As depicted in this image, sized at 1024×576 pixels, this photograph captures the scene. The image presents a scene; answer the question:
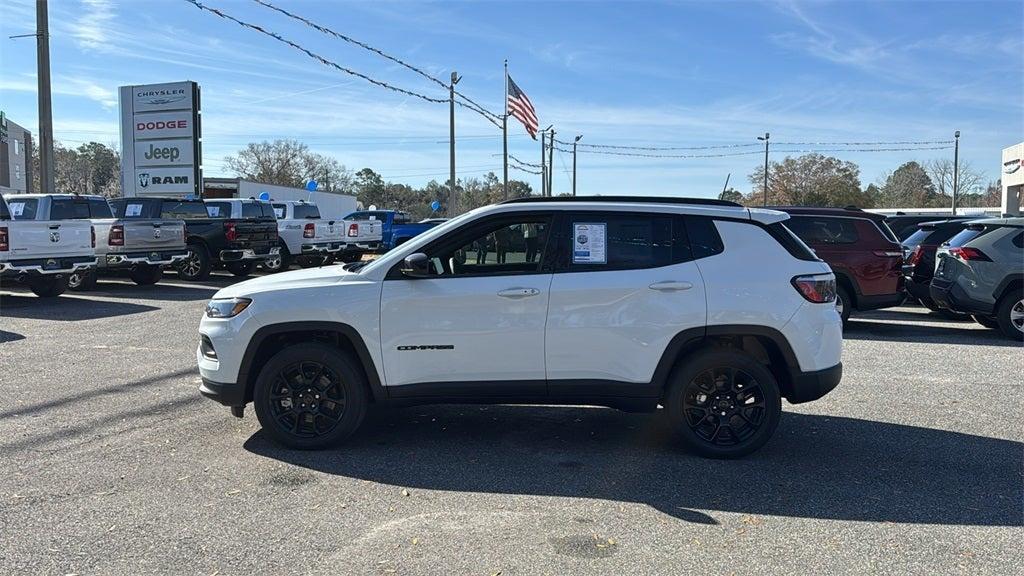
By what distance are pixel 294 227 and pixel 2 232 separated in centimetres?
842

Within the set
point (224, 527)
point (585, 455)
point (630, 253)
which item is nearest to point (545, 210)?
point (630, 253)

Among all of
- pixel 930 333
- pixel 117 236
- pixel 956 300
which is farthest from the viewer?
pixel 117 236

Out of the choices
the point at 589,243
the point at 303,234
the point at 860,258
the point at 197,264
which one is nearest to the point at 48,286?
the point at 197,264

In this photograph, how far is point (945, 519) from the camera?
432cm

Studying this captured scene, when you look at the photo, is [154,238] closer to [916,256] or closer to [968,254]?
[916,256]

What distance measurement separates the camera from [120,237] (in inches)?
620

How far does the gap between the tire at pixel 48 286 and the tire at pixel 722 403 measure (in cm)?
1324

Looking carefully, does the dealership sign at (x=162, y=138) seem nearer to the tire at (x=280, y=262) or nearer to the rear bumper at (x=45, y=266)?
the tire at (x=280, y=262)

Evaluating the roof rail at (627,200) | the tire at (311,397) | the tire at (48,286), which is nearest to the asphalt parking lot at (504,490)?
the tire at (311,397)

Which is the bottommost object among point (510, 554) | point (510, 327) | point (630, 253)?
point (510, 554)

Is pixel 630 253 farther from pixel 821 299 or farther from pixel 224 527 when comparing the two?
pixel 224 527

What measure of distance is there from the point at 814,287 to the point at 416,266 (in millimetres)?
2702

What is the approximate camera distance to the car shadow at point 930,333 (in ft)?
34.8

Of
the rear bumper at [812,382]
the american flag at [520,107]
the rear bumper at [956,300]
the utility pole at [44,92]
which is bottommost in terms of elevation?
the rear bumper at [812,382]
